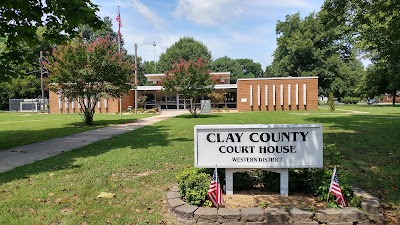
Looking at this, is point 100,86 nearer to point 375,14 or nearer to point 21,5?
point 21,5

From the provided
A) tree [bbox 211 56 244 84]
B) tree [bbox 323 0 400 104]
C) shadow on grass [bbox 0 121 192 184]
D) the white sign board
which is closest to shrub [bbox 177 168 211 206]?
the white sign board

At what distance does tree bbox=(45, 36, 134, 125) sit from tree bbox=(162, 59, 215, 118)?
16.4ft

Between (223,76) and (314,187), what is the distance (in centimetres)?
3921

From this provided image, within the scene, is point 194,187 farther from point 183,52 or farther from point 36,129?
point 183,52

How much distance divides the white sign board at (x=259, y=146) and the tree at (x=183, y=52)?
63425 millimetres

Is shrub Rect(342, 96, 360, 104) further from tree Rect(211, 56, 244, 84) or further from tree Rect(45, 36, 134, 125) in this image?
tree Rect(45, 36, 134, 125)

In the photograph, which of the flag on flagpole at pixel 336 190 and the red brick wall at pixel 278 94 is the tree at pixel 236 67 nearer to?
the red brick wall at pixel 278 94

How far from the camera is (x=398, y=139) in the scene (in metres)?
10.1

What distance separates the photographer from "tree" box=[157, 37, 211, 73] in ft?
225

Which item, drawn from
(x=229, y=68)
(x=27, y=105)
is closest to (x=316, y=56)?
(x=229, y=68)

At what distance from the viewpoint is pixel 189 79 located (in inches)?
907

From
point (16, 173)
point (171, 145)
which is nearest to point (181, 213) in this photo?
point (16, 173)

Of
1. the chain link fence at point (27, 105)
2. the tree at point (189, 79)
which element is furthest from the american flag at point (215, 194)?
the chain link fence at point (27, 105)

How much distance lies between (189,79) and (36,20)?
48.7ft
